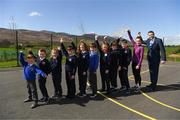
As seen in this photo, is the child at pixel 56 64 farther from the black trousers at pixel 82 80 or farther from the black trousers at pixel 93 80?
the black trousers at pixel 93 80

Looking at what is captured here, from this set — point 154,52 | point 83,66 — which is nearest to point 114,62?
point 83,66

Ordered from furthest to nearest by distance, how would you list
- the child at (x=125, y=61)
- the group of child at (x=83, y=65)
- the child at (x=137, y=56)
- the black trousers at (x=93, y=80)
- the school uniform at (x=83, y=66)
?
the child at (x=137, y=56) → the child at (x=125, y=61) → the black trousers at (x=93, y=80) → the school uniform at (x=83, y=66) → the group of child at (x=83, y=65)

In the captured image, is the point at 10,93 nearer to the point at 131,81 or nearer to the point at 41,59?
the point at 41,59

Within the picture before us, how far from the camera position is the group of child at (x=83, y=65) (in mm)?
10156

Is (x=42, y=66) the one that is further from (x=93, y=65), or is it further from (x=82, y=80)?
(x=93, y=65)

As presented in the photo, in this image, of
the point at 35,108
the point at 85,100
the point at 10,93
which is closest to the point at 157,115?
the point at 85,100

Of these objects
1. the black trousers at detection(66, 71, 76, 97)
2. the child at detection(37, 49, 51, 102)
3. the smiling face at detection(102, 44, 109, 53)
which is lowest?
the black trousers at detection(66, 71, 76, 97)

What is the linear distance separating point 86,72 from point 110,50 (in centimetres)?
115

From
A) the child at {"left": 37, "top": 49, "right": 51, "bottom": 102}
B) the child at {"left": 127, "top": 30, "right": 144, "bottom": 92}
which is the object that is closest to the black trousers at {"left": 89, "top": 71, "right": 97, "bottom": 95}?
the child at {"left": 37, "top": 49, "right": 51, "bottom": 102}

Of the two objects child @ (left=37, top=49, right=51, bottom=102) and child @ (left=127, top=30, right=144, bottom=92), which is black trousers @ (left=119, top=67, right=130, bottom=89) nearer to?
child @ (left=127, top=30, right=144, bottom=92)

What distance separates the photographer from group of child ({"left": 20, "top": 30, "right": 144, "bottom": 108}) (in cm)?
1016

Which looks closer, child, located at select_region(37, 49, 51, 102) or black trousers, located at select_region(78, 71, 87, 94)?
child, located at select_region(37, 49, 51, 102)

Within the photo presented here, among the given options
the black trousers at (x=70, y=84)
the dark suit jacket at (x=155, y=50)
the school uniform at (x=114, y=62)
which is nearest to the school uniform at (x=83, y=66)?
the black trousers at (x=70, y=84)

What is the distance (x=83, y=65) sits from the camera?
11031 mm
